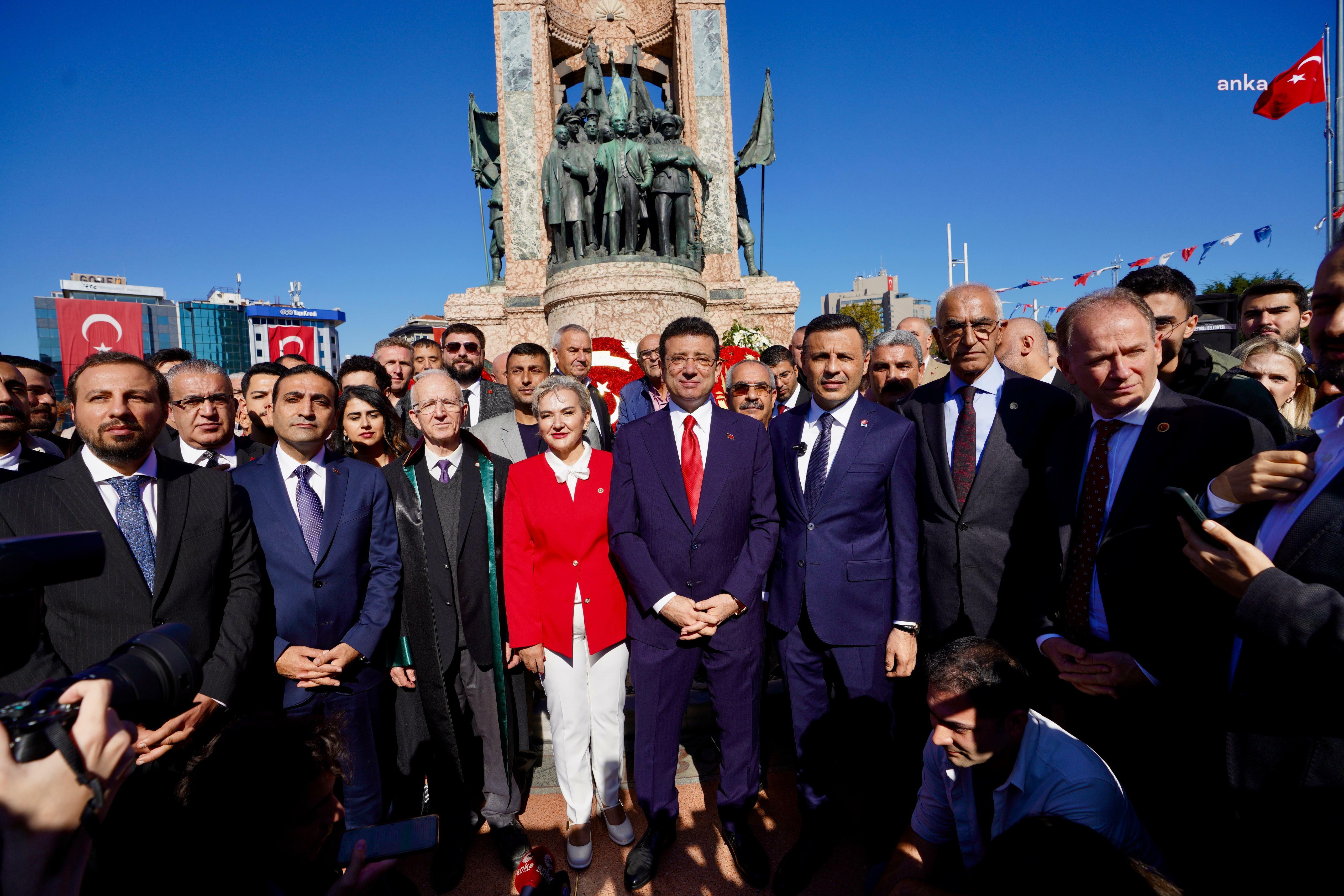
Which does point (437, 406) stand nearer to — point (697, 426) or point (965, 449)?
point (697, 426)

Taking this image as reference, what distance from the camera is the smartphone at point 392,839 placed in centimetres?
162

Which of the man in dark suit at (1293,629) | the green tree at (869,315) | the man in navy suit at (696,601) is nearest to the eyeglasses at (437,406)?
the man in navy suit at (696,601)

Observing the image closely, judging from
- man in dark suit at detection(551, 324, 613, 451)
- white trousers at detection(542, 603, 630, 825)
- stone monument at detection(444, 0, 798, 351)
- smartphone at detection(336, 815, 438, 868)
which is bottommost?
white trousers at detection(542, 603, 630, 825)

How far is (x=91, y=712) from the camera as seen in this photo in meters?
0.97

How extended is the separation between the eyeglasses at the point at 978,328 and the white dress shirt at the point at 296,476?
109 inches

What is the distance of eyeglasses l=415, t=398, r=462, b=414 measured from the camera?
2.96 meters

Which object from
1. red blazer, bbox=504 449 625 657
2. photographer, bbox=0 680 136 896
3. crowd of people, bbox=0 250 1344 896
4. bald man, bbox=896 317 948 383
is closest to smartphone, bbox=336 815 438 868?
crowd of people, bbox=0 250 1344 896

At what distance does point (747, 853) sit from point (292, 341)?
23.8ft

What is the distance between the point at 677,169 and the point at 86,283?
90836 mm

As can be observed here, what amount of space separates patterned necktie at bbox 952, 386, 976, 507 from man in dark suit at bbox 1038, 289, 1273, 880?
1.24 ft

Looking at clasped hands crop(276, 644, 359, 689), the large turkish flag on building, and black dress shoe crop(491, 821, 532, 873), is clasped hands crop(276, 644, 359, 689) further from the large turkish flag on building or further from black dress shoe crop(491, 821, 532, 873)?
the large turkish flag on building

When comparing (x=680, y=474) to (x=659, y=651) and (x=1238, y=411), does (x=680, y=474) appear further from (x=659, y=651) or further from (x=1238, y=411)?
(x=1238, y=411)

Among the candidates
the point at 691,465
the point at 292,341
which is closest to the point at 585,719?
the point at 691,465

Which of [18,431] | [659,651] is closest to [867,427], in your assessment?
[659,651]
